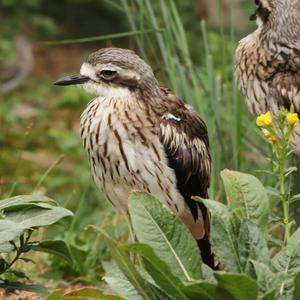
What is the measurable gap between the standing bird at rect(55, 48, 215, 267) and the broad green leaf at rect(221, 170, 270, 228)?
1083mm

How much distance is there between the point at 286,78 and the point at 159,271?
7.07 feet

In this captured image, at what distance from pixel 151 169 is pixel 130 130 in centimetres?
21

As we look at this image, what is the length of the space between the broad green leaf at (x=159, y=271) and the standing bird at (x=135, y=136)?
55.0 inches

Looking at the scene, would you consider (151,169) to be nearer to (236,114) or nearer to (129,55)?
(129,55)

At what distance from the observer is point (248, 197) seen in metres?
4.09

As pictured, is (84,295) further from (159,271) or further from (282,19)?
(282,19)

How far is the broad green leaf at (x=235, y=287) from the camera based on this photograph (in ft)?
11.8

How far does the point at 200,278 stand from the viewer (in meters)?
3.92

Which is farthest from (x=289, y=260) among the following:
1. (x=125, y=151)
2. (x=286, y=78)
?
(x=286, y=78)

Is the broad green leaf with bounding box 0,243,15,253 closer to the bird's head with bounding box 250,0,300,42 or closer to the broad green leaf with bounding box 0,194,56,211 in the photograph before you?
the broad green leaf with bounding box 0,194,56,211

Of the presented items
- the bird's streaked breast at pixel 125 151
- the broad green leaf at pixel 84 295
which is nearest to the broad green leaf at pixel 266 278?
the broad green leaf at pixel 84 295

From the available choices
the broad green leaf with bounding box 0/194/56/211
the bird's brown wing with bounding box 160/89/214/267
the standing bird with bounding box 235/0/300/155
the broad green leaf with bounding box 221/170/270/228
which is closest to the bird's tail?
the bird's brown wing with bounding box 160/89/214/267

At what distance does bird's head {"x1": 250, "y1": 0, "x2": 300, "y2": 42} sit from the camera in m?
5.69

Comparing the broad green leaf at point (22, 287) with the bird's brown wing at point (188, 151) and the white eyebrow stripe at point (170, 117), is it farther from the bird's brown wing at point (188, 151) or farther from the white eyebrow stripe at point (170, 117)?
the white eyebrow stripe at point (170, 117)
